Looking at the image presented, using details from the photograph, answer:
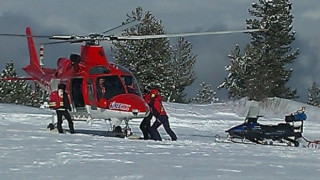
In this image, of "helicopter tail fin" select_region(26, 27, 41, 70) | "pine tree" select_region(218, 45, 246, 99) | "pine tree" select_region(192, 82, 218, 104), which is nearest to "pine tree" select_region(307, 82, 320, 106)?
"pine tree" select_region(192, 82, 218, 104)

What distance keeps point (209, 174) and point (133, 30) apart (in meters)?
41.9

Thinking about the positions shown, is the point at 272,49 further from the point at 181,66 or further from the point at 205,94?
the point at 205,94

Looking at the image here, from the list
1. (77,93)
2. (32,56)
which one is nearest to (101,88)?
(77,93)

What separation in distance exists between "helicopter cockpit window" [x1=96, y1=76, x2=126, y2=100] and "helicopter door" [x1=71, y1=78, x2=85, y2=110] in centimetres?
73

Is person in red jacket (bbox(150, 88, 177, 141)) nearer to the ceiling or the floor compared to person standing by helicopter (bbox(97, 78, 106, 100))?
nearer to the floor

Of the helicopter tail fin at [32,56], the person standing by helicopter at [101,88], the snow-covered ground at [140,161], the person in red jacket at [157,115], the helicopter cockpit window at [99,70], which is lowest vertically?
the snow-covered ground at [140,161]

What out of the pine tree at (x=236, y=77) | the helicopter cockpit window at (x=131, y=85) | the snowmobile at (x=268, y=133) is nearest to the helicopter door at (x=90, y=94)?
the helicopter cockpit window at (x=131, y=85)

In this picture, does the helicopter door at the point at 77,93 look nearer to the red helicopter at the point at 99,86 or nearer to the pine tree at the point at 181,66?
the red helicopter at the point at 99,86

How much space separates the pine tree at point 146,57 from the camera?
50.2m

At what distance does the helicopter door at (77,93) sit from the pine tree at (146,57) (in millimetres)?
29061

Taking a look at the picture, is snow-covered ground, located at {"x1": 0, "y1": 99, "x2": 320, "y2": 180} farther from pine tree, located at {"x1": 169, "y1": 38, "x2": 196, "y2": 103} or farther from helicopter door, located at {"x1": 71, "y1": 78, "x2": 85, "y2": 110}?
pine tree, located at {"x1": 169, "y1": 38, "x2": 196, "y2": 103}

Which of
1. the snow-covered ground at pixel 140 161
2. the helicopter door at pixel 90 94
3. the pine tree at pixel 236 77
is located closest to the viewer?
the snow-covered ground at pixel 140 161

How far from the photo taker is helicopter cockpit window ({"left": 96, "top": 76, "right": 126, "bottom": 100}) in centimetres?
1966

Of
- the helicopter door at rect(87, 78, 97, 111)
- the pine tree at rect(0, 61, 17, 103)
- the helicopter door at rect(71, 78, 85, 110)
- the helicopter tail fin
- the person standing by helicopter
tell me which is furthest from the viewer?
the pine tree at rect(0, 61, 17, 103)
